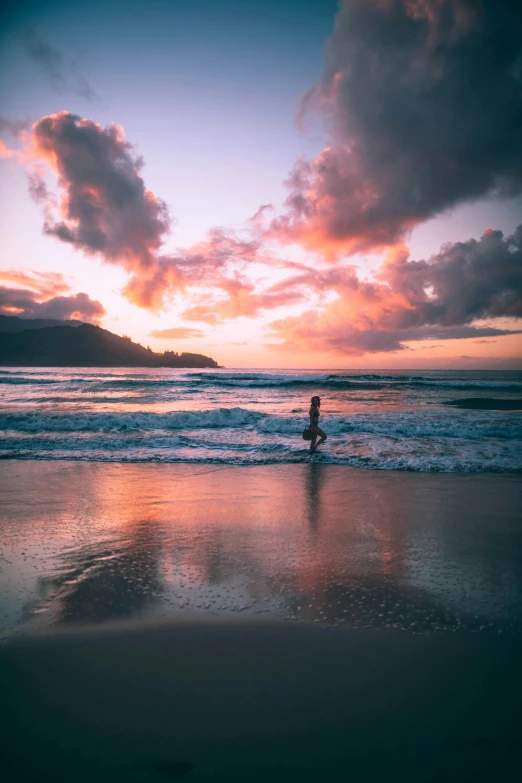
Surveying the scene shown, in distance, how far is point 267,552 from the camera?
14.0 feet

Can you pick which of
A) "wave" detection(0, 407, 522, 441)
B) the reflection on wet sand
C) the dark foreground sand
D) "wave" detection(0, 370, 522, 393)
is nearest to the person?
"wave" detection(0, 407, 522, 441)

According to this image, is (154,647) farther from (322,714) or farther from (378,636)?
(378,636)

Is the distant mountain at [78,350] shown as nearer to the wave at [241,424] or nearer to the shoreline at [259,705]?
the wave at [241,424]

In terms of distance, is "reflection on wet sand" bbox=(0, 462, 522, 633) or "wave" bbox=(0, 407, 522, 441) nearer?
"reflection on wet sand" bbox=(0, 462, 522, 633)

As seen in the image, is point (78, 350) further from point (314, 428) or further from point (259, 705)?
point (259, 705)

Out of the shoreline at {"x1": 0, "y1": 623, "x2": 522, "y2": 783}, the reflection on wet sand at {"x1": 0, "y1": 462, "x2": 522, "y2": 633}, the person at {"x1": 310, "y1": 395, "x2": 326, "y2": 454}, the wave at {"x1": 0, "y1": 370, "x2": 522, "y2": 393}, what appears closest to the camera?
the shoreline at {"x1": 0, "y1": 623, "x2": 522, "y2": 783}

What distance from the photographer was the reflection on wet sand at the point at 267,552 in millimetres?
3135

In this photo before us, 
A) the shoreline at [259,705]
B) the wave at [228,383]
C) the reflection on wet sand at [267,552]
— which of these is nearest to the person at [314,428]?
the reflection on wet sand at [267,552]

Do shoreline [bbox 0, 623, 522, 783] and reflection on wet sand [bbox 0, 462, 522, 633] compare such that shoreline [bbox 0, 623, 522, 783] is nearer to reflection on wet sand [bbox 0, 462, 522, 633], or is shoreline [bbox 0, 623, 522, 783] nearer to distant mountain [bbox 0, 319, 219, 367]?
reflection on wet sand [bbox 0, 462, 522, 633]

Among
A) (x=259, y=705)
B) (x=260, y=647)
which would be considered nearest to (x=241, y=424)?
(x=260, y=647)

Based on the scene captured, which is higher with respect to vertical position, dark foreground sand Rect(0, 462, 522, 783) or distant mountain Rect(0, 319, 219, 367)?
distant mountain Rect(0, 319, 219, 367)

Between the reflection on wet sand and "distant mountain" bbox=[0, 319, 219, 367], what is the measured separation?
118m

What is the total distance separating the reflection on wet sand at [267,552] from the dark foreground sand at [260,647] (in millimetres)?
27

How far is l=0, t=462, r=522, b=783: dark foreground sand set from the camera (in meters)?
1.85
